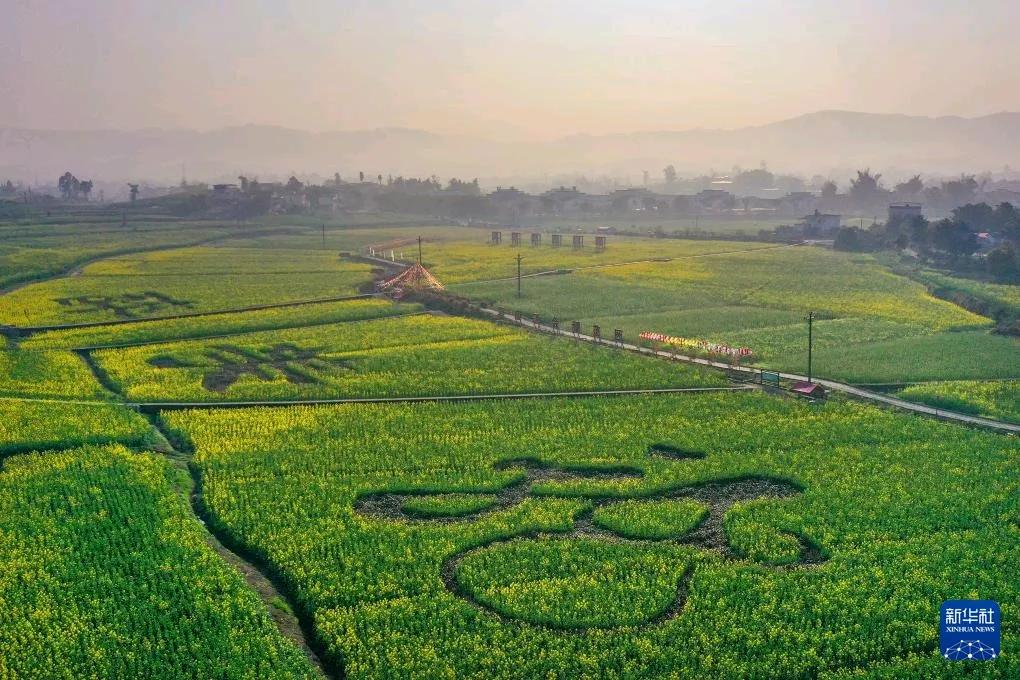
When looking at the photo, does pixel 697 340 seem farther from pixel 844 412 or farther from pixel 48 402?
pixel 48 402

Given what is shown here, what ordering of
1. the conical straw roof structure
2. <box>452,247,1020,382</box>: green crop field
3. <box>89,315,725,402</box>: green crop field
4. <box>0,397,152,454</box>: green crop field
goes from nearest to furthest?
<box>0,397,152,454</box>: green crop field < <box>89,315,725,402</box>: green crop field < <box>452,247,1020,382</box>: green crop field < the conical straw roof structure

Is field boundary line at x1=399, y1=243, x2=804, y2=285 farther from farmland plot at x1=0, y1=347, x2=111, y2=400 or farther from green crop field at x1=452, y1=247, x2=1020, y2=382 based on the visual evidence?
farmland plot at x1=0, y1=347, x2=111, y2=400

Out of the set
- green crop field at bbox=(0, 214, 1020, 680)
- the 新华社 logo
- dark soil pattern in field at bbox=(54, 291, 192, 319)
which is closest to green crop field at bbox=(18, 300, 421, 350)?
green crop field at bbox=(0, 214, 1020, 680)

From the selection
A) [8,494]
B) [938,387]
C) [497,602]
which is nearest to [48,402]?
[8,494]

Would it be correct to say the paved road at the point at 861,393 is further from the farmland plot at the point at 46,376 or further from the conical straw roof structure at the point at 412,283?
the farmland plot at the point at 46,376

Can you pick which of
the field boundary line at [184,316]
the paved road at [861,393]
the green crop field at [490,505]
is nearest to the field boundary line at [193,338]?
the green crop field at [490,505]

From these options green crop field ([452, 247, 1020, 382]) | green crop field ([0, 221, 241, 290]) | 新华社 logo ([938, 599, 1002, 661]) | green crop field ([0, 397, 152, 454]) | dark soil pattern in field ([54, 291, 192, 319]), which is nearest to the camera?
新华社 logo ([938, 599, 1002, 661])
